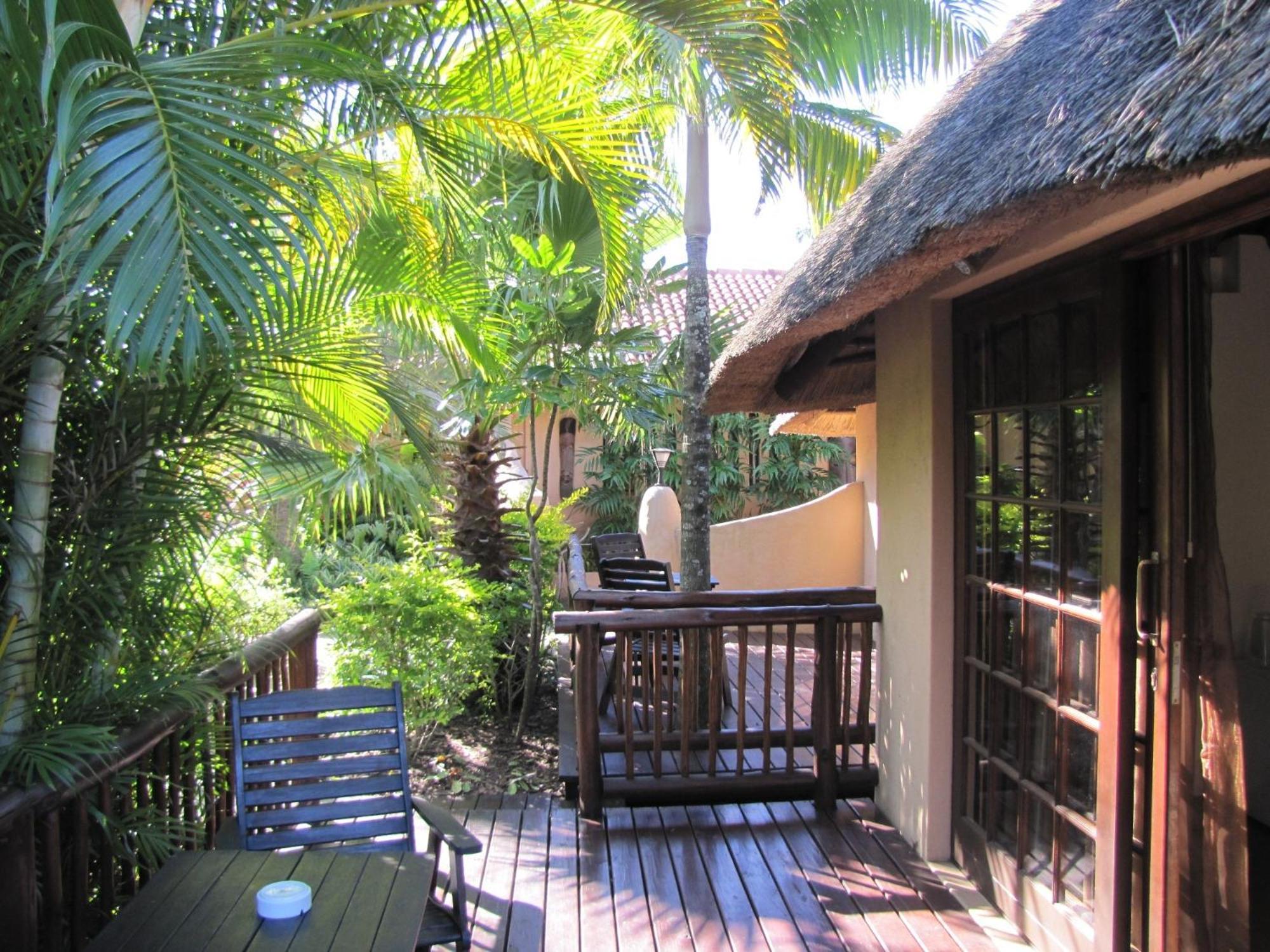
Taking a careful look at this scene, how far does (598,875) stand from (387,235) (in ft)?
10.0

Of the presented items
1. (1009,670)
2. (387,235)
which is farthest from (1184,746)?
(387,235)

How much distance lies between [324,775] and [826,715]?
2244mm

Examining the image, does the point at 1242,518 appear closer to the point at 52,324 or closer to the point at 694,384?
the point at 694,384

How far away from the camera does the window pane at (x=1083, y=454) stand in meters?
2.73

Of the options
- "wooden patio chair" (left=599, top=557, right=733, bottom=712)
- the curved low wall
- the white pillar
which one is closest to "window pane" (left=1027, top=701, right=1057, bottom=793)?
"wooden patio chair" (left=599, top=557, right=733, bottom=712)

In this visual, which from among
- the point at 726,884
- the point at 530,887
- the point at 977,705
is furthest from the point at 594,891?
the point at 977,705

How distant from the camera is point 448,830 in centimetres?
283

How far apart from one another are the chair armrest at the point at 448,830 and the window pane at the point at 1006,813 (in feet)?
5.85

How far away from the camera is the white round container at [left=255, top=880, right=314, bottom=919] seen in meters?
2.21

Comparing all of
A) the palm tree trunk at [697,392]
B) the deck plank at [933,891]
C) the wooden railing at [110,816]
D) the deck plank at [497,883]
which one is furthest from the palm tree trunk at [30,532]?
the palm tree trunk at [697,392]

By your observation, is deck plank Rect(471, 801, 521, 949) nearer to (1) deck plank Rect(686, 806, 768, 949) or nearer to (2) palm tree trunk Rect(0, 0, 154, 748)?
(1) deck plank Rect(686, 806, 768, 949)

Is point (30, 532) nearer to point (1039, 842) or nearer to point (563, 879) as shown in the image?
point (563, 879)

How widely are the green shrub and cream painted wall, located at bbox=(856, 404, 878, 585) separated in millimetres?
4864

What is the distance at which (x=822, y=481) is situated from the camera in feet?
47.3
